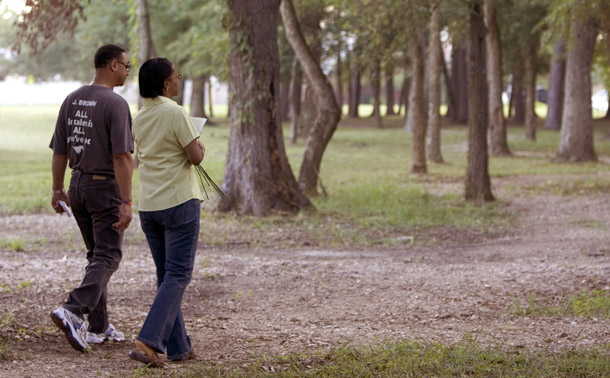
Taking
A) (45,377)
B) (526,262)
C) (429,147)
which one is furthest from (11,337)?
(429,147)

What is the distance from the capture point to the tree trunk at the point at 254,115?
12578 mm

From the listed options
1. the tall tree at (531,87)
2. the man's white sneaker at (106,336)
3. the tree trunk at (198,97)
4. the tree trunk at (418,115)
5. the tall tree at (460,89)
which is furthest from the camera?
the tall tree at (460,89)

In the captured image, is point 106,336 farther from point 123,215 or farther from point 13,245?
point 13,245

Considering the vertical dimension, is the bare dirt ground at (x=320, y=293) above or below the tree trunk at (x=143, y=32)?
below

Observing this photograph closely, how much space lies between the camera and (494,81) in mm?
24031

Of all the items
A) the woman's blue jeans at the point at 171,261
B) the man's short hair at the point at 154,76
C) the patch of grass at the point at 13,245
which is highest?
the man's short hair at the point at 154,76

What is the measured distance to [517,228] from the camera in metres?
12.3

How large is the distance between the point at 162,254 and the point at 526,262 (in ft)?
18.1

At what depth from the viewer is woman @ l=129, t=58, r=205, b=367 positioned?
494 centimetres

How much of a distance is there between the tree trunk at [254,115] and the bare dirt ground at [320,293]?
1998mm

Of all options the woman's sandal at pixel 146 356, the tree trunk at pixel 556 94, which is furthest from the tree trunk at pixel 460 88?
the woman's sandal at pixel 146 356

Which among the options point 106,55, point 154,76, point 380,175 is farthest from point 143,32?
point 154,76

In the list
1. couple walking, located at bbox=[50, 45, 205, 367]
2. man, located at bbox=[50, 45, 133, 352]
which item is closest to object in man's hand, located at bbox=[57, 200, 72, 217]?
couple walking, located at bbox=[50, 45, 205, 367]

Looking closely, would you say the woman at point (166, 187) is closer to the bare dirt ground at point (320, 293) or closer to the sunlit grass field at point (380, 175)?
the bare dirt ground at point (320, 293)
